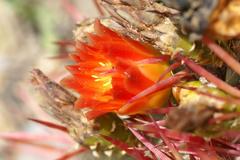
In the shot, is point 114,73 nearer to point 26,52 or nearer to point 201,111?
point 201,111

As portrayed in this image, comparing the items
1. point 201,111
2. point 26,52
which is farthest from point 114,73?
point 26,52

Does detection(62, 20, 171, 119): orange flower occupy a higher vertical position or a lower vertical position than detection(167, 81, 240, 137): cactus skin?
higher

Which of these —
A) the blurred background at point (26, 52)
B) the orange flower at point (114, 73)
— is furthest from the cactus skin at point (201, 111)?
the blurred background at point (26, 52)

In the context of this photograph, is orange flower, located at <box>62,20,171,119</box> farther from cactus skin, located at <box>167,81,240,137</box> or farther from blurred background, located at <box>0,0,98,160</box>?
blurred background, located at <box>0,0,98,160</box>

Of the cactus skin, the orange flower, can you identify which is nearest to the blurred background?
the orange flower

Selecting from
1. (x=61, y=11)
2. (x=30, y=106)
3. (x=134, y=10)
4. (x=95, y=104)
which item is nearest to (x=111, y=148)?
(x=95, y=104)

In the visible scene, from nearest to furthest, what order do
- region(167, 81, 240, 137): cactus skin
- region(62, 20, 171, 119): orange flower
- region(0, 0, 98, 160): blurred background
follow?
region(167, 81, 240, 137): cactus skin → region(62, 20, 171, 119): orange flower → region(0, 0, 98, 160): blurred background

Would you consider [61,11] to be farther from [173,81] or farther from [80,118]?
[173,81]
